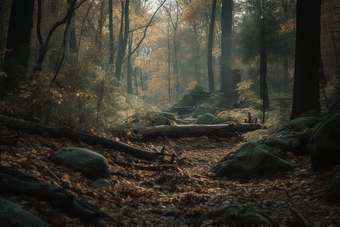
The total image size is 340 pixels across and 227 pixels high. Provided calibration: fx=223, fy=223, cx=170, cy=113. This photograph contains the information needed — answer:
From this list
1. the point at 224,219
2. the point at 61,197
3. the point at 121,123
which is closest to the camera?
the point at 61,197

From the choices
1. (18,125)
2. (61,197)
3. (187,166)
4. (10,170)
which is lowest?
(187,166)

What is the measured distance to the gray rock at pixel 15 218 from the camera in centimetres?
166

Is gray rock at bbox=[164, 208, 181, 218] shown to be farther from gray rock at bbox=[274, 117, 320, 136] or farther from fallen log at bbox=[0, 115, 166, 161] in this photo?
gray rock at bbox=[274, 117, 320, 136]

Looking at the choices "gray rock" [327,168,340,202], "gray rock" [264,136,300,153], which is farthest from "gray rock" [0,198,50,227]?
"gray rock" [264,136,300,153]

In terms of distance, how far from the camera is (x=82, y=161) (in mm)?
3666

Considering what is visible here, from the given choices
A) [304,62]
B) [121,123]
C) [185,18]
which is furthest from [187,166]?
[185,18]

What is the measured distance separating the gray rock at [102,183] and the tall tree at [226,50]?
1686cm

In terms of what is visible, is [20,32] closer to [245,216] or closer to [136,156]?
[136,156]

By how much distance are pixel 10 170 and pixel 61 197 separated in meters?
0.67

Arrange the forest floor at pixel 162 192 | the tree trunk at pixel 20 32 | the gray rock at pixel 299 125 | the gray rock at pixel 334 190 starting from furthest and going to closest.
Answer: the tree trunk at pixel 20 32 < the gray rock at pixel 299 125 < the gray rock at pixel 334 190 < the forest floor at pixel 162 192

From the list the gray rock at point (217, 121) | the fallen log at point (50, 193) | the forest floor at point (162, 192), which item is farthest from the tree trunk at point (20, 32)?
the gray rock at point (217, 121)

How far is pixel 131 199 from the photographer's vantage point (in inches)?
125

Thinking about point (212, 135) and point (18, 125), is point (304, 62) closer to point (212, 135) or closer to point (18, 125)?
point (212, 135)

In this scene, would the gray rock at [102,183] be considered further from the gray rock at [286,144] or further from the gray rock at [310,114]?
the gray rock at [310,114]
